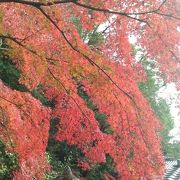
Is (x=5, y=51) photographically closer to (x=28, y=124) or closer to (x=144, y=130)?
(x=28, y=124)

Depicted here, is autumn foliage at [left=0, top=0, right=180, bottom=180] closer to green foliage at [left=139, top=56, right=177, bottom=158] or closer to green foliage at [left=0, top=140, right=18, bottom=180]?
green foliage at [left=0, top=140, right=18, bottom=180]

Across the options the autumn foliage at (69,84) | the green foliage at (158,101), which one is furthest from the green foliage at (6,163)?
the green foliage at (158,101)

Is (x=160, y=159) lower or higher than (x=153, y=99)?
lower

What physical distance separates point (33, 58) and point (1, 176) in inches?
216

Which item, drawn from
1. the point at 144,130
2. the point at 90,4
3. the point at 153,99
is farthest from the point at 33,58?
the point at 153,99

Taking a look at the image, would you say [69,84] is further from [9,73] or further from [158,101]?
[158,101]

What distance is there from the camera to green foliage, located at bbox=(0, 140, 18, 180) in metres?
11.5

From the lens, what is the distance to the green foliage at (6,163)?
37.7 ft

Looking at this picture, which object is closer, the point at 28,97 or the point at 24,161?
the point at 28,97

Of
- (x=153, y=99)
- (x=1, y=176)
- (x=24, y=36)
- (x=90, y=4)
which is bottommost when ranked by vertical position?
(x=1, y=176)

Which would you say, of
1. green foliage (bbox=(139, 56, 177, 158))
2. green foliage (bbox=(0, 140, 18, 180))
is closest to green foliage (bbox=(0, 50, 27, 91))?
green foliage (bbox=(0, 140, 18, 180))

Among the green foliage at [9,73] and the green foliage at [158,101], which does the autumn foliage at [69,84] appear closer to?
the green foliage at [9,73]

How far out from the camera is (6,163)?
1170cm

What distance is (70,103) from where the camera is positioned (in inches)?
345
